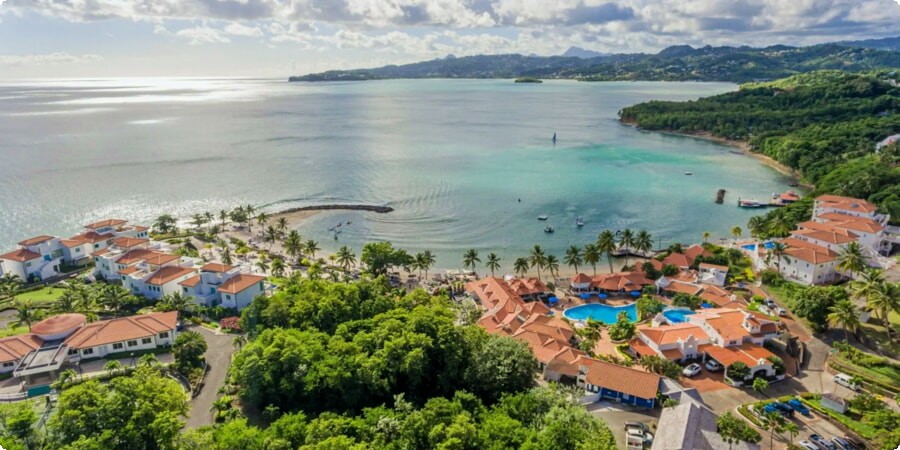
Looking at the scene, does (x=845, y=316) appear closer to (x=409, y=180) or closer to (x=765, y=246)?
(x=765, y=246)

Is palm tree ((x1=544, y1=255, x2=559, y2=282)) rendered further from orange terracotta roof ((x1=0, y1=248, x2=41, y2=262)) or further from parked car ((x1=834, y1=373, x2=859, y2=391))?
orange terracotta roof ((x1=0, y1=248, x2=41, y2=262))

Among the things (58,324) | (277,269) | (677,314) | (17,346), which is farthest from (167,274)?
(677,314)

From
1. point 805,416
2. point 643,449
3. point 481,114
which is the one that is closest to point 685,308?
point 805,416

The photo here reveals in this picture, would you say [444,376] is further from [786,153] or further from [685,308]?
[786,153]

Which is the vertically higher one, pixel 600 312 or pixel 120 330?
pixel 120 330

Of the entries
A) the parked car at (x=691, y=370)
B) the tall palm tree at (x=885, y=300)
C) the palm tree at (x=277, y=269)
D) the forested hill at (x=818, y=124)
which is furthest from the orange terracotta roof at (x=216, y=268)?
the forested hill at (x=818, y=124)

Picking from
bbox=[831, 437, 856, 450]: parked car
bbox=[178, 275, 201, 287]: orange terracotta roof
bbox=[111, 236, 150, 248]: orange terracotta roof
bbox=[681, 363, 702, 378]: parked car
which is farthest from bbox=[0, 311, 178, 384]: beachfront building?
bbox=[831, 437, 856, 450]: parked car
